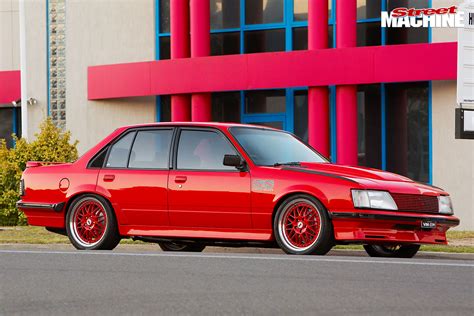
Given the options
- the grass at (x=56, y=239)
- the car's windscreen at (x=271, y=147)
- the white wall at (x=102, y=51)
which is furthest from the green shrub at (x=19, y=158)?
the car's windscreen at (x=271, y=147)

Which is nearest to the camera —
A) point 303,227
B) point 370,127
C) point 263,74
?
point 303,227

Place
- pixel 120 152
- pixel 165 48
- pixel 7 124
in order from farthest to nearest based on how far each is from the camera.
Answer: pixel 7 124 → pixel 165 48 → pixel 120 152

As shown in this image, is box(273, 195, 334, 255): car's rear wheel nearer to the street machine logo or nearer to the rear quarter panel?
the rear quarter panel

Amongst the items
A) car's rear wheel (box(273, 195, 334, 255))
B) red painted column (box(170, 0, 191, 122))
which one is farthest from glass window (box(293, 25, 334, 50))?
car's rear wheel (box(273, 195, 334, 255))

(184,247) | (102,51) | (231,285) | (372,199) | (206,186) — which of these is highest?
(102,51)

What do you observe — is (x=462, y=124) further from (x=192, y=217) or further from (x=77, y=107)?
(x=77, y=107)

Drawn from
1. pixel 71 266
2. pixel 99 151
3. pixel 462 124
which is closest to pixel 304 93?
pixel 462 124

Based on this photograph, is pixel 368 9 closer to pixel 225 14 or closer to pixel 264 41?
pixel 264 41

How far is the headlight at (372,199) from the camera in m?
10.9

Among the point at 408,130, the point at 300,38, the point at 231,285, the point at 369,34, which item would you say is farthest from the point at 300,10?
the point at 231,285

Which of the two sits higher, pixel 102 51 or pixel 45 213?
pixel 102 51

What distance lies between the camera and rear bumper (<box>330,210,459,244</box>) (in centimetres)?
1081

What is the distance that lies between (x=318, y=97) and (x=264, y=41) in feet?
8.22

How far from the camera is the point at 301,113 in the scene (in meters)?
23.7
